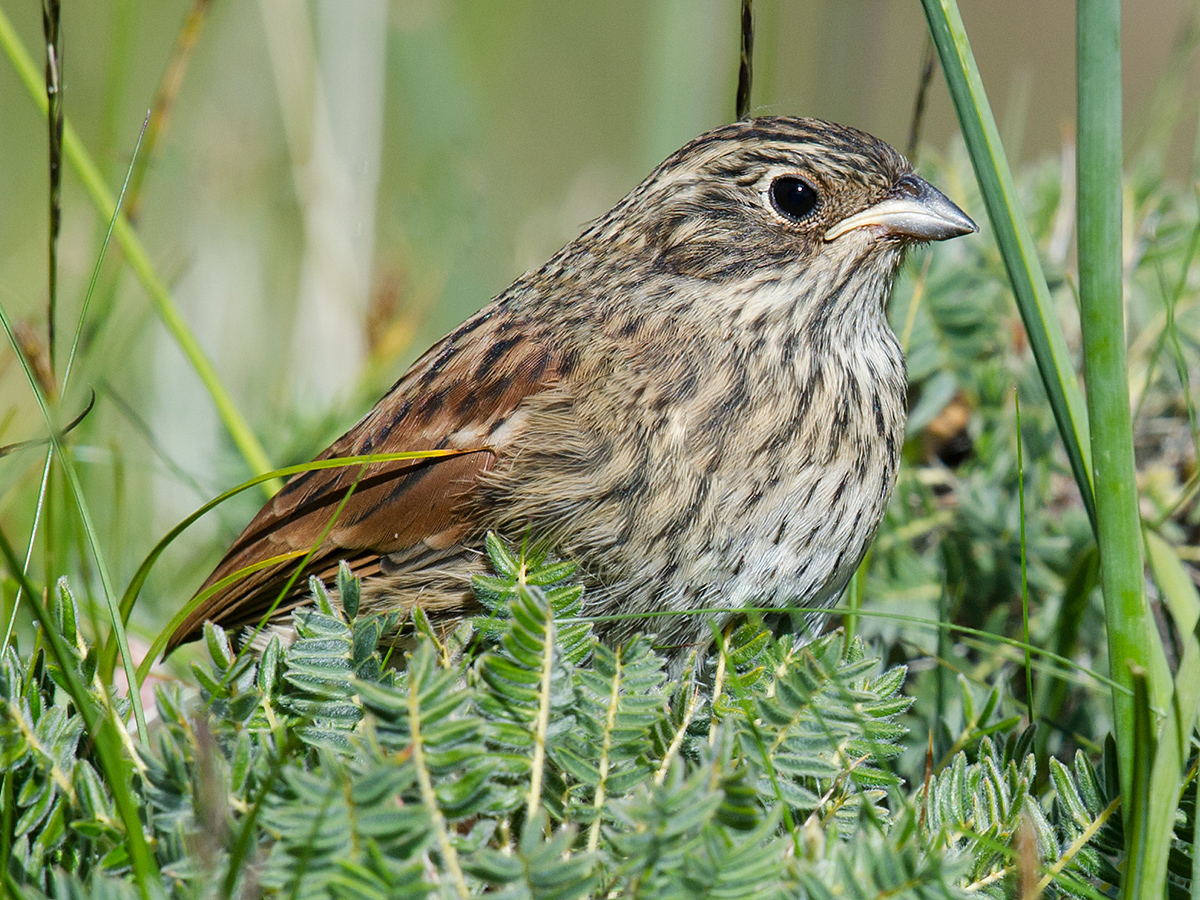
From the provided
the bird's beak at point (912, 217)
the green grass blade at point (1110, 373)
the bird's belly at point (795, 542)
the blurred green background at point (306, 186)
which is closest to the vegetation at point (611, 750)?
the green grass blade at point (1110, 373)

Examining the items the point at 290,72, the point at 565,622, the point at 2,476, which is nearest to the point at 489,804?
the point at 565,622

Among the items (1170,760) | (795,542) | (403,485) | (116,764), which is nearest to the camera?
(116,764)

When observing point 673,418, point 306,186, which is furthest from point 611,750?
point 306,186

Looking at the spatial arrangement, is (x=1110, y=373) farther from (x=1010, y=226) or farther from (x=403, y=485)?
(x=403, y=485)

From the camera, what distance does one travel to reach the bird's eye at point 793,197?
2578mm

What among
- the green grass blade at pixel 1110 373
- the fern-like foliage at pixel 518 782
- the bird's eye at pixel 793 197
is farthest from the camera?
the bird's eye at pixel 793 197

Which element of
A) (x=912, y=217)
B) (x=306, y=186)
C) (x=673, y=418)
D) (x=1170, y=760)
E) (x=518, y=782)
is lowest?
(x=518, y=782)

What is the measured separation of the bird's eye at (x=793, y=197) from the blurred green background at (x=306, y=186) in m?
0.38

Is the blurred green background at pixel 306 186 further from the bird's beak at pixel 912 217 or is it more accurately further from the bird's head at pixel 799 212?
the bird's beak at pixel 912 217

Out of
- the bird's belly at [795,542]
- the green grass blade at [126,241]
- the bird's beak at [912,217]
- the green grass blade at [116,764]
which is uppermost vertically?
the bird's beak at [912,217]

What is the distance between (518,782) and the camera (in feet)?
5.34

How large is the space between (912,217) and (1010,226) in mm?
749

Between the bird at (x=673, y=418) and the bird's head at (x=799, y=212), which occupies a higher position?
the bird's head at (x=799, y=212)

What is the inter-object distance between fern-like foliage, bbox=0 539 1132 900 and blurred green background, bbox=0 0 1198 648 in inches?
48.2
